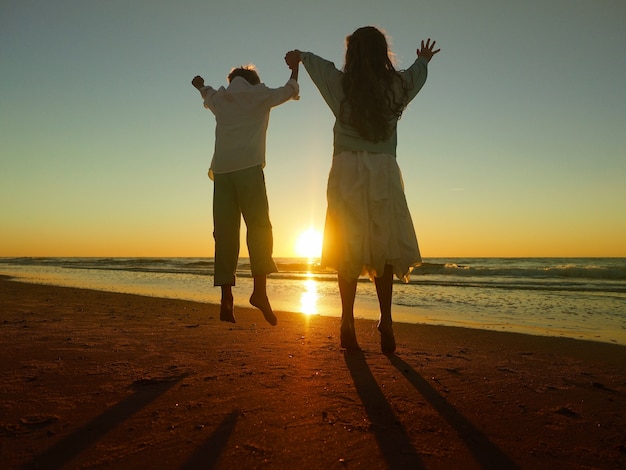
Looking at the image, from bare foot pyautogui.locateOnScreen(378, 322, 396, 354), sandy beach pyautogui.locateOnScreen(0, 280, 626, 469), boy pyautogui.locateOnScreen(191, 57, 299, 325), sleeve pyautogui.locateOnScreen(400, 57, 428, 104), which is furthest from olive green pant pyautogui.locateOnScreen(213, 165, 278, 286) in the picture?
sleeve pyautogui.locateOnScreen(400, 57, 428, 104)

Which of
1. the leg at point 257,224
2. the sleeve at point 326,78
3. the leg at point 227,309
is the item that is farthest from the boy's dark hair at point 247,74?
the leg at point 227,309

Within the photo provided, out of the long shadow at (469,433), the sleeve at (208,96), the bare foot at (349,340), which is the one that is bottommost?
the long shadow at (469,433)

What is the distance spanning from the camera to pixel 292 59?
4.12 metres

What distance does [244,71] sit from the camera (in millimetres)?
4395

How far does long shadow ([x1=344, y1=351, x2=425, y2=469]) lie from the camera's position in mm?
1619

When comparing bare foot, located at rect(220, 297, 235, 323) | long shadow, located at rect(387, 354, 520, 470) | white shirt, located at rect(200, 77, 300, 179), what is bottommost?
long shadow, located at rect(387, 354, 520, 470)

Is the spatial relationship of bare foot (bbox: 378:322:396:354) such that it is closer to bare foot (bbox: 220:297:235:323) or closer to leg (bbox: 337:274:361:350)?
leg (bbox: 337:274:361:350)

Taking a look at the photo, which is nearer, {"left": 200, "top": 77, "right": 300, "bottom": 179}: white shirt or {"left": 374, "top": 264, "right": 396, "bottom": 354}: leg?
{"left": 374, "top": 264, "right": 396, "bottom": 354}: leg

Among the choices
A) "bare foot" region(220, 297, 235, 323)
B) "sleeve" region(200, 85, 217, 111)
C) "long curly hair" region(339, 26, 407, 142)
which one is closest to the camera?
"long curly hair" region(339, 26, 407, 142)

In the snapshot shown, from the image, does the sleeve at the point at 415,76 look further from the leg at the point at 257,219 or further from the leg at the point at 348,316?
the leg at the point at 348,316

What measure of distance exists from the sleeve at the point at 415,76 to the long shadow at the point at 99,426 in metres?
2.81

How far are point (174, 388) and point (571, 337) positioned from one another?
4457mm

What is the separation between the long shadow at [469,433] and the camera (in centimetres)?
162

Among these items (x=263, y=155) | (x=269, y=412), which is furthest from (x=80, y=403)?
(x=263, y=155)
